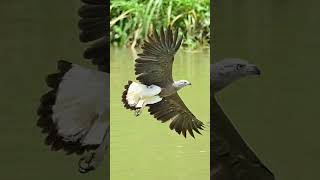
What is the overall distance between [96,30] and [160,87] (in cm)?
23

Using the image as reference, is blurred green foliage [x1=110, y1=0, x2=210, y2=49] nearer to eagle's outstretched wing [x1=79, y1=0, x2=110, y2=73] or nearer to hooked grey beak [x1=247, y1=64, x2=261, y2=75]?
eagle's outstretched wing [x1=79, y1=0, x2=110, y2=73]

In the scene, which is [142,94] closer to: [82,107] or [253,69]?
[82,107]

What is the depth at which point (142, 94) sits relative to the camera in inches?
63.8

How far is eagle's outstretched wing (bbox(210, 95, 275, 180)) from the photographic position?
1.60m

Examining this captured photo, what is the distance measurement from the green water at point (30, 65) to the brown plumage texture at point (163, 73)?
6.8 inches

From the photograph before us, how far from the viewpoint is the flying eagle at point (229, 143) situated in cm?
159

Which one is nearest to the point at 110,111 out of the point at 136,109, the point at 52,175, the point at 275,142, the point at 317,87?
the point at 136,109

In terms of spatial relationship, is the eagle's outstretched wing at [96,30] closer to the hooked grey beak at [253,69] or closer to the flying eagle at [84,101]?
the flying eagle at [84,101]

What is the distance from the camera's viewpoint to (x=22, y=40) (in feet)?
5.12

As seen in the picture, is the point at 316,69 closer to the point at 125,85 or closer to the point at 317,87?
the point at 317,87

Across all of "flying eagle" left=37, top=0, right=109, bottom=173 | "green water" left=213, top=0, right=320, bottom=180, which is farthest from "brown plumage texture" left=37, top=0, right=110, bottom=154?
"green water" left=213, top=0, right=320, bottom=180

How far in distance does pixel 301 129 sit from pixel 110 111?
1.62 ft

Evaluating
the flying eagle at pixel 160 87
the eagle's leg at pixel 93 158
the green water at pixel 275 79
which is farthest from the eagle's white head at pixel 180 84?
the eagle's leg at pixel 93 158

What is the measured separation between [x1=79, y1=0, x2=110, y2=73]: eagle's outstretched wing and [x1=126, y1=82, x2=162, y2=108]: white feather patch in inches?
3.3
